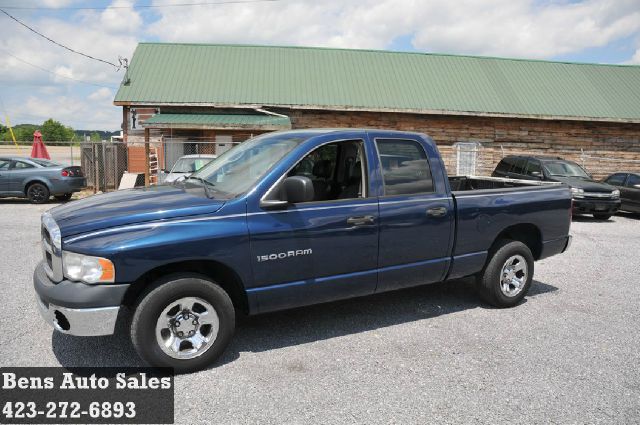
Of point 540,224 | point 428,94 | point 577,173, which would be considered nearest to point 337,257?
point 540,224

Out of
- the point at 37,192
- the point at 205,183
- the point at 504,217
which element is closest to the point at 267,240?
the point at 205,183

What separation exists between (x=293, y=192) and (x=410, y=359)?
170 cm

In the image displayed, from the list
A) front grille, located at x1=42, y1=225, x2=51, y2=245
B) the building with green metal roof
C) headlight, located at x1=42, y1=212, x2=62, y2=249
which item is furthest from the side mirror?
the building with green metal roof

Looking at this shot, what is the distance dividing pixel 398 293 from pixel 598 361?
2248 mm

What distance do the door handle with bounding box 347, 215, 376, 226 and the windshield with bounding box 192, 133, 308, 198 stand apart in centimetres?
81

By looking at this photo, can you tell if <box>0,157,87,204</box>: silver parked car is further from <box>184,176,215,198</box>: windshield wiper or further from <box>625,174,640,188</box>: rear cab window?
<box>625,174,640,188</box>: rear cab window

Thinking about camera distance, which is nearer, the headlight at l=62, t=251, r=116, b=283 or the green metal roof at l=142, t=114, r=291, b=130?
the headlight at l=62, t=251, r=116, b=283

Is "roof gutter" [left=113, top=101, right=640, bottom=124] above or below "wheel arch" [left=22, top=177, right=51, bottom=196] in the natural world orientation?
above

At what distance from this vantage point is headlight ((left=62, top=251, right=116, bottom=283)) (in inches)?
130

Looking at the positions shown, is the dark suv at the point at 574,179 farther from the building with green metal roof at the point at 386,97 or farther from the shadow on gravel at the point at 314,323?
the shadow on gravel at the point at 314,323

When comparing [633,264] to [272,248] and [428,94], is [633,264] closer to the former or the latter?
[272,248]

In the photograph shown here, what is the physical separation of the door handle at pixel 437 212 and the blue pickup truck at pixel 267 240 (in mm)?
15

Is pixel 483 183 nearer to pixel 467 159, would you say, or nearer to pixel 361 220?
pixel 361 220

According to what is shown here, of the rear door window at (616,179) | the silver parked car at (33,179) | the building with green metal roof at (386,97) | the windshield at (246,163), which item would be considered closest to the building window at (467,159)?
the building with green metal roof at (386,97)
